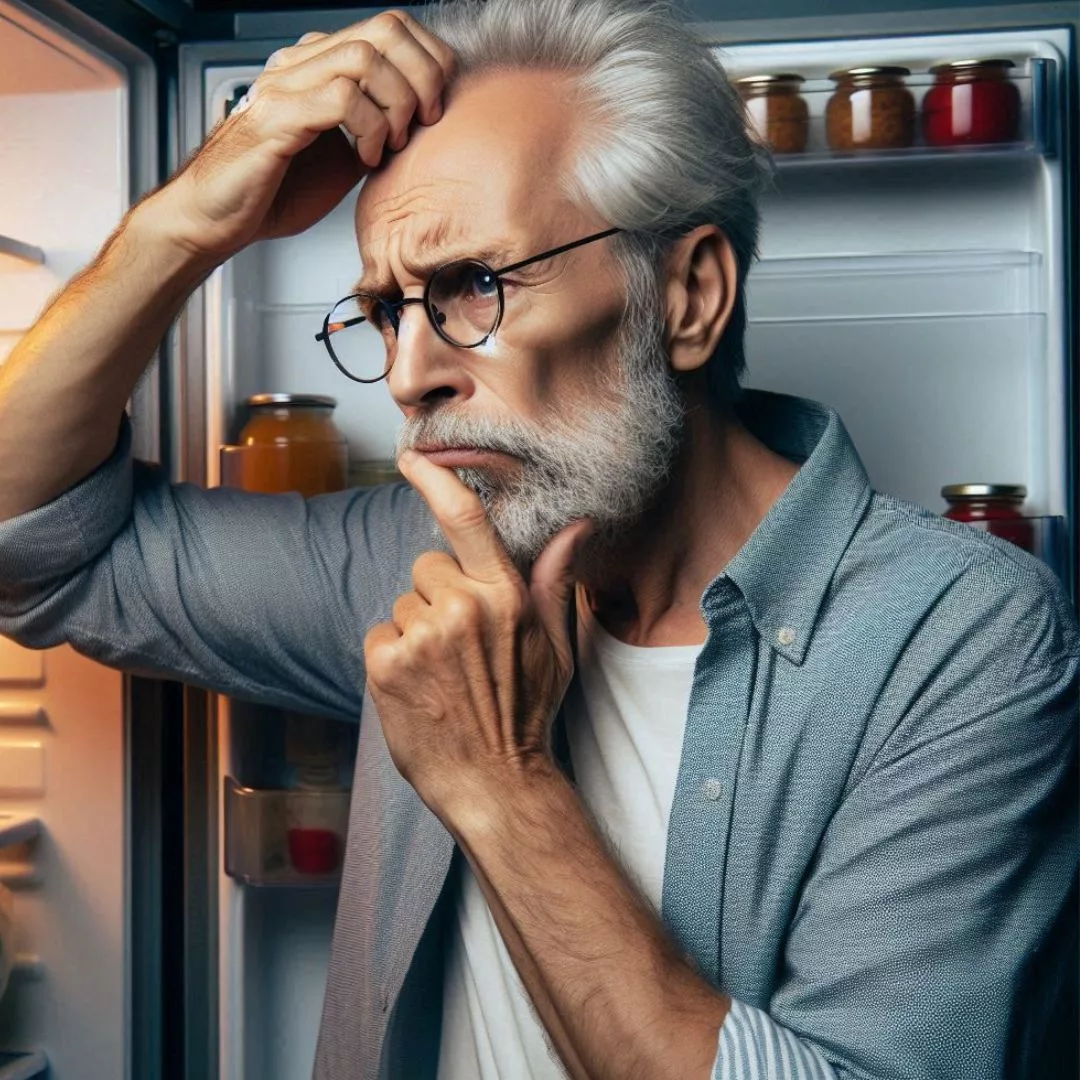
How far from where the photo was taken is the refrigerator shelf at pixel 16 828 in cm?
144

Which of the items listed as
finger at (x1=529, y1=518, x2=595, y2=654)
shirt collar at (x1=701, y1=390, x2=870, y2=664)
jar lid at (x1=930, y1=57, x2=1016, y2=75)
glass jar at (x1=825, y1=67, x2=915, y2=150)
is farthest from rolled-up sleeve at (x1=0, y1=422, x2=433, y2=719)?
jar lid at (x1=930, y1=57, x2=1016, y2=75)

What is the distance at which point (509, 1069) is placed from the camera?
1.21 meters

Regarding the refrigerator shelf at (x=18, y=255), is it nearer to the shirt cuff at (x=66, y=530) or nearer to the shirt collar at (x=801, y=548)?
the shirt cuff at (x=66, y=530)

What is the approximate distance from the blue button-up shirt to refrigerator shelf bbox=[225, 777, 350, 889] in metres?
0.17

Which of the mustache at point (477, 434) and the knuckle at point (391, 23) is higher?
the knuckle at point (391, 23)

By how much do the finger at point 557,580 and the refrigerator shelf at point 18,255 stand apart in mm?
657

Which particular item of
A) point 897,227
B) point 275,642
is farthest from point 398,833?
point 897,227

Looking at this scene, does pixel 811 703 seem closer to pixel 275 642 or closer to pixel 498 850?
pixel 498 850

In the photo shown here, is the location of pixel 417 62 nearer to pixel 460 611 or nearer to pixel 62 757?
pixel 460 611

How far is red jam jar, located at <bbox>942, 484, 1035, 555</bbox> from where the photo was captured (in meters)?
1.41

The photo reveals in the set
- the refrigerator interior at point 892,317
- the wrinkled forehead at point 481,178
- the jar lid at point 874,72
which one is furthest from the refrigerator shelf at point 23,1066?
the jar lid at point 874,72

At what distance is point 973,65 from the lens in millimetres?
1396

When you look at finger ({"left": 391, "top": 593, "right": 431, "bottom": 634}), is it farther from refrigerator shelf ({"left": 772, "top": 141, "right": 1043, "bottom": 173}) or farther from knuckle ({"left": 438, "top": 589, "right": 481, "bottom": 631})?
refrigerator shelf ({"left": 772, "top": 141, "right": 1043, "bottom": 173})

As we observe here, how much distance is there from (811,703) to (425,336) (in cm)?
44
